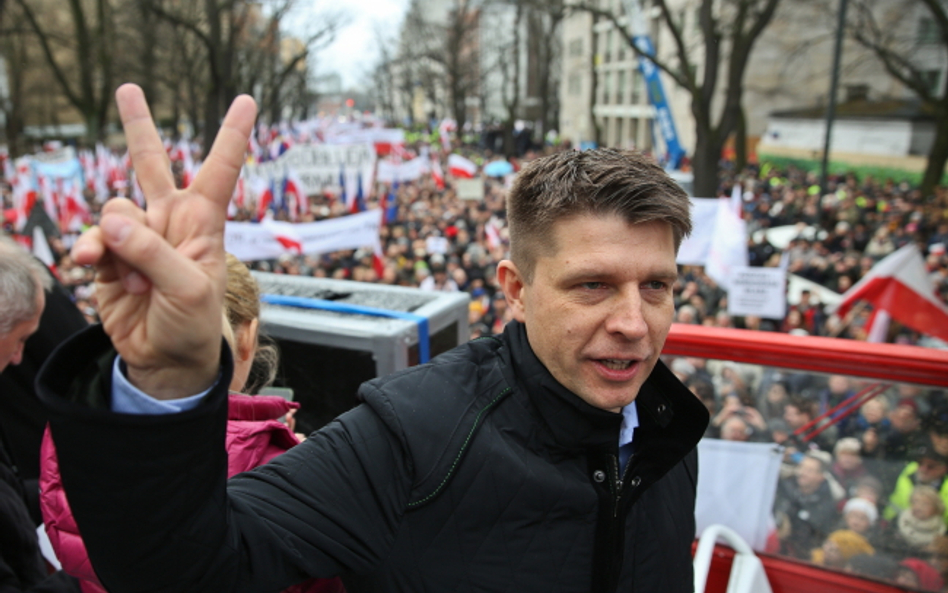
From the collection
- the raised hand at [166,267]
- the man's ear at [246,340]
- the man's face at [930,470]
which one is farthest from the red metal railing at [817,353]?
the raised hand at [166,267]

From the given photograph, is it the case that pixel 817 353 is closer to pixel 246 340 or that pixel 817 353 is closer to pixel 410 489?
pixel 410 489

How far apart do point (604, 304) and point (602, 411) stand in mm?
211

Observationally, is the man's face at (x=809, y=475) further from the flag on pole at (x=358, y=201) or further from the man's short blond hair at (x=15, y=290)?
the flag on pole at (x=358, y=201)

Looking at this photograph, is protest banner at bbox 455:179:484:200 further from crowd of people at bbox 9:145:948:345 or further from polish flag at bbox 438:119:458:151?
polish flag at bbox 438:119:458:151

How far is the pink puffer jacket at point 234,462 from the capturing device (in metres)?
1.30

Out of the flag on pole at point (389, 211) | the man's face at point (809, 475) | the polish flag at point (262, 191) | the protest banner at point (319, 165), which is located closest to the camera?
the man's face at point (809, 475)

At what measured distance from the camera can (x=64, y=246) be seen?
1272cm

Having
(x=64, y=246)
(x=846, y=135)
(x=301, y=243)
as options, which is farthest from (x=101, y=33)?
(x=846, y=135)

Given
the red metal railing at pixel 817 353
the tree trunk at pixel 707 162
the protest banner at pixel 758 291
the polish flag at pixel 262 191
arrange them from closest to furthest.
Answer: the red metal railing at pixel 817 353
the protest banner at pixel 758 291
the tree trunk at pixel 707 162
the polish flag at pixel 262 191

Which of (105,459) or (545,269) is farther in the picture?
(545,269)

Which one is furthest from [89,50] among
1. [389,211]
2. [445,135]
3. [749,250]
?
[749,250]

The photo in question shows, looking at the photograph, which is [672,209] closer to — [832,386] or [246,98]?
[246,98]

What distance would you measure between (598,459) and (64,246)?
46.1 ft

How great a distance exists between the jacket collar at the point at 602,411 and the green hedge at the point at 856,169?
28.3 meters
